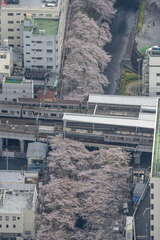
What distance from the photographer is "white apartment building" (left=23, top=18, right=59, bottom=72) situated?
3246 inches

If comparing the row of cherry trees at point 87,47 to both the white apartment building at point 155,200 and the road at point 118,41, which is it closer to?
the road at point 118,41

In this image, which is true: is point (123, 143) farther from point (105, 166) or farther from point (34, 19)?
point (34, 19)

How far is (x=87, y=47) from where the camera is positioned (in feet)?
278

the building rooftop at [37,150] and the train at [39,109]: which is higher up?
the train at [39,109]

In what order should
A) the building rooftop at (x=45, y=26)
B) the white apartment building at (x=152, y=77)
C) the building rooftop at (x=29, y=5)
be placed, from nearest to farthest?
the white apartment building at (x=152, y=77), the building rooftop at (x=45, y=26), the building rooftop at (x=29, y=5)

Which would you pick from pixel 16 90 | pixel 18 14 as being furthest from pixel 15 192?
pixel 18 14

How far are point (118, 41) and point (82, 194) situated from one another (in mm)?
22164

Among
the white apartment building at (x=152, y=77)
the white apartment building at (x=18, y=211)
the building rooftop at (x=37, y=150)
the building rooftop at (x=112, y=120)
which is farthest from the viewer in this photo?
the white apartment building at (x=152, y=77)

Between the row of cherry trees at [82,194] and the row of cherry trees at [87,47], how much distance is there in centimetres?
838

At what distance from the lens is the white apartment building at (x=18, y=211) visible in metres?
67.5

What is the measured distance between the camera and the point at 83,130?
76.6 metres

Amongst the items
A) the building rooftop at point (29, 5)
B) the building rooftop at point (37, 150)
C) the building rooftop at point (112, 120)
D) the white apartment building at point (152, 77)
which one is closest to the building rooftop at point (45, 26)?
the building rooftop at point (29, 5)

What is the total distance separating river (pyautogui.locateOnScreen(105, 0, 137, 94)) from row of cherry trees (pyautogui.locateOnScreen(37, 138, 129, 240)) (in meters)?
10.7

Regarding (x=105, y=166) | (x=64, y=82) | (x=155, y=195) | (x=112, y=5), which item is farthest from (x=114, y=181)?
(x=112, y=5)
